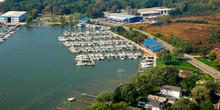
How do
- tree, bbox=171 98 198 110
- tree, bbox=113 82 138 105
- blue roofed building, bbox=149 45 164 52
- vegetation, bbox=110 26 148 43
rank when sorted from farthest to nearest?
1. vegetation, bbox=110 26 148 43
2. blue roofed building, bbox=149 45 164 52
3. tree, bbox=113 82 138 105
4. tree, bbox=171 98 198 110

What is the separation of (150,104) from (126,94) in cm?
146

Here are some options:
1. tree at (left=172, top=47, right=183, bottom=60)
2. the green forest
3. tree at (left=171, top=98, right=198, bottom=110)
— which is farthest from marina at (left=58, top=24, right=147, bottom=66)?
the green forest

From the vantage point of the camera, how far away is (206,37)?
30078 mm

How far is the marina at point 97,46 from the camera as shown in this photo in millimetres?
23703

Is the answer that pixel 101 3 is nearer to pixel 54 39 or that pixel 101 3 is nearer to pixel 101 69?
pixel 54 39

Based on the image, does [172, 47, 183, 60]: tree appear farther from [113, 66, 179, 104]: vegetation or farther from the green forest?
the green forest

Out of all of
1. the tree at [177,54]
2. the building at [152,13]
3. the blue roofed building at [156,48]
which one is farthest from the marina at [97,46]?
the building at [152,13]

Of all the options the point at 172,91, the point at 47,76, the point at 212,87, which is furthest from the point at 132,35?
the point at 212,87

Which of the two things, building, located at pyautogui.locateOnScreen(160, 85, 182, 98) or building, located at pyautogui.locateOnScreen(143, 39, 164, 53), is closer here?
building, located at pyautogui.locateOnScreen(160, 85, 182, 98)

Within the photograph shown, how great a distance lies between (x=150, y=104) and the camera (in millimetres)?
15055

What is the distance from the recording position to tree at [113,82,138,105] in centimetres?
1536

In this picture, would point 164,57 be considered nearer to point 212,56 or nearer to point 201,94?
point 212,56

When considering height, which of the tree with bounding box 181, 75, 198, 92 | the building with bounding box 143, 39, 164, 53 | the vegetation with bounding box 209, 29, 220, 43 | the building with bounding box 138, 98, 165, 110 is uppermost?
the vegetation with bounding box 209, 29, 220, 43

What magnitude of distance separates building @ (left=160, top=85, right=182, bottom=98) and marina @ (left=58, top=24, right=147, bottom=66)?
7.47m
